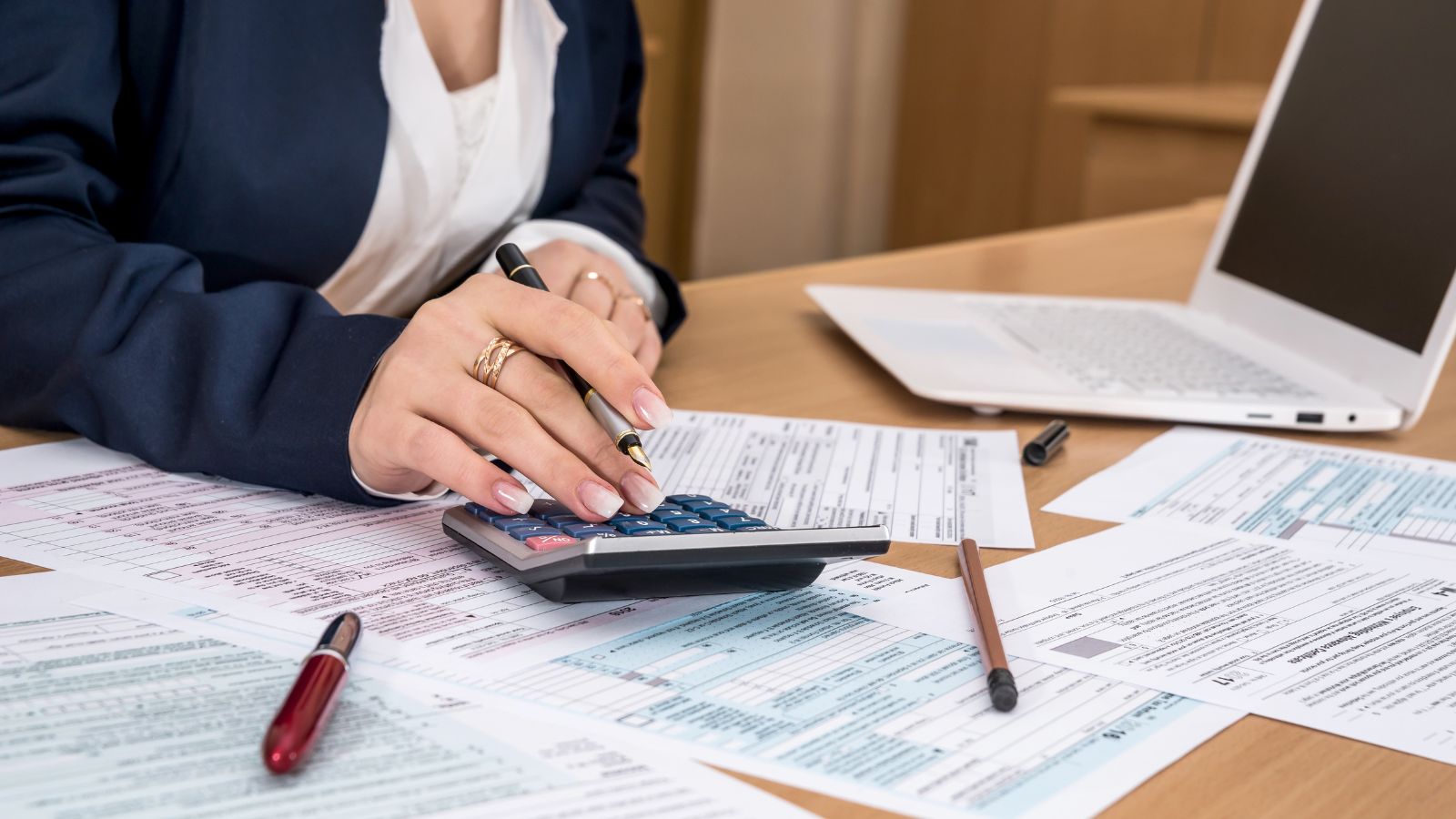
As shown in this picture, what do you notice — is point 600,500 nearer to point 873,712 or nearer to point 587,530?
point 587,530

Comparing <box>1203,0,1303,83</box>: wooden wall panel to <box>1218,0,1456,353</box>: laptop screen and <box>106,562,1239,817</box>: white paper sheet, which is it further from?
<box>106,562,1239,817</box>: white paper sheet

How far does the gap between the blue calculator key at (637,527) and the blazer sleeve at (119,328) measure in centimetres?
17

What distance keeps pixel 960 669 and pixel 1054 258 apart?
1.10 m

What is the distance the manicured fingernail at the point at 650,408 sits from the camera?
0.62 metres

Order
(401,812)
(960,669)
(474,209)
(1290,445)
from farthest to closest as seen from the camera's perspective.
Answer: (474,209) → (1290,445) → (960,669) → (401,812)

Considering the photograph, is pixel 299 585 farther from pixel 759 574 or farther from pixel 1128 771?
pixel 1128 771

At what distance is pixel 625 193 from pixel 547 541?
28.9 inches

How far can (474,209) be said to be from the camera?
1.07m

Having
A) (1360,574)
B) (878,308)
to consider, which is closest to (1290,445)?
(1360,574)

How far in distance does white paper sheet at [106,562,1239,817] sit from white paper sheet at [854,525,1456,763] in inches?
1.0

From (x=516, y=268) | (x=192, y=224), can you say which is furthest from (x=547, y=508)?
(x=192, y=224)

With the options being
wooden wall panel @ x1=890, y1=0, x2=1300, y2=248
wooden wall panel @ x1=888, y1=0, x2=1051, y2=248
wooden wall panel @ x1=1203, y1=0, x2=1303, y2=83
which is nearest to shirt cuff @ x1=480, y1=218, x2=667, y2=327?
wooden wall panel @ x1=890, y1=0, x2=1300, y2=248

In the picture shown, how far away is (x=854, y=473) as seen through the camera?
805 millimetres

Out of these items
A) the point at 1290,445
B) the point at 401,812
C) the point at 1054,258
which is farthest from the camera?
the point at 1054,258
